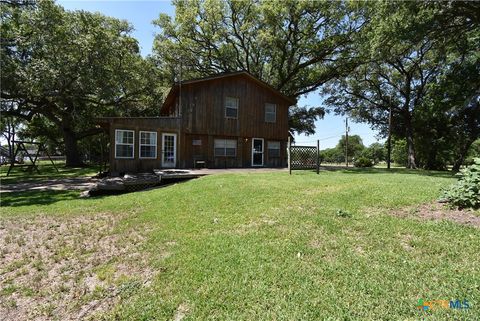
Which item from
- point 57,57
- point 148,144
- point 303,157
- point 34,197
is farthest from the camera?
point 57,57

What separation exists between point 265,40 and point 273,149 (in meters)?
9.63

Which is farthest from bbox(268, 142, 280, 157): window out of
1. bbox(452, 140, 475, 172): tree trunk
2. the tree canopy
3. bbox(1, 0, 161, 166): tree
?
bbox(452, 140, 475, 172): tree trunk

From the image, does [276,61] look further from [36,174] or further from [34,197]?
[34,197]

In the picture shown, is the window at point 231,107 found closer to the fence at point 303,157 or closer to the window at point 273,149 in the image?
the window at point 273,149

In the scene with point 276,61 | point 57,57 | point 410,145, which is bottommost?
point 410,145

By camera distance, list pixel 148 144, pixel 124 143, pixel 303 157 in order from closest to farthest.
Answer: pixel 303 157 → pixel 124 143 → pixel 148 144

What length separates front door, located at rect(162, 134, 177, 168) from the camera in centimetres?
1559

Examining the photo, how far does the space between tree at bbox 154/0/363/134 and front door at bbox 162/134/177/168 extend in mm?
8925

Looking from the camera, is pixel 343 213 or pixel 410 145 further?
pixel 410 145

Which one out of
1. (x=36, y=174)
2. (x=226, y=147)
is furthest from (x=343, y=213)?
(x=36, y=174)

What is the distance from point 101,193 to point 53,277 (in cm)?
744

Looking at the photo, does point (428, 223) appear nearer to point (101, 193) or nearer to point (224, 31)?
point (101, 193)

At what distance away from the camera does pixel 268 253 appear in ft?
12.6

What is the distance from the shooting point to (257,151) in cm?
1883
